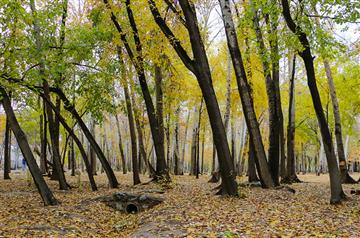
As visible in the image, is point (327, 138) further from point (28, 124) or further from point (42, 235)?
point (28, 124)

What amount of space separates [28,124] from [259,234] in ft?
95.9

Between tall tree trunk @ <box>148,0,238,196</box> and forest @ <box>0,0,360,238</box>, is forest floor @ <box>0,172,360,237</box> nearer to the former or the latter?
forest @ <box>0,0,360,238</box>

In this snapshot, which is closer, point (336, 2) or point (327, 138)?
point (336, 2)

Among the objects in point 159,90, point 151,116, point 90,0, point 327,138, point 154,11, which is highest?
point 90,0

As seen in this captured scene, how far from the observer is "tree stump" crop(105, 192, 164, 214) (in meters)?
10.4

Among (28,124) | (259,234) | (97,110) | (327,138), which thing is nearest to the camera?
(259,234)

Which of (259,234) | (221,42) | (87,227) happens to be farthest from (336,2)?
(221,42)

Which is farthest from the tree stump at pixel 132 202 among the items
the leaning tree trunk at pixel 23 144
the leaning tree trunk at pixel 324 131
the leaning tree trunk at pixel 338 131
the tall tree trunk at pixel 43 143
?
the leaning tree trunk at pixel 338 131

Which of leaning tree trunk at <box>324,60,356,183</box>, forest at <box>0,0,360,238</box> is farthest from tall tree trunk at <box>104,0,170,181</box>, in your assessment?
leaning tree trunk at <box>324,60,356,183</box>

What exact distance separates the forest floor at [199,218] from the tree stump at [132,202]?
31cm

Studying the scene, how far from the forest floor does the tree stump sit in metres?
0.31

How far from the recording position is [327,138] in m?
9.24

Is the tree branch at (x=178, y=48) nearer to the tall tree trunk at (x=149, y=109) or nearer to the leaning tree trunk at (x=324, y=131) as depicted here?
the leaning tree trunk at (x=324, y=131)

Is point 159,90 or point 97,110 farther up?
point 159,90
